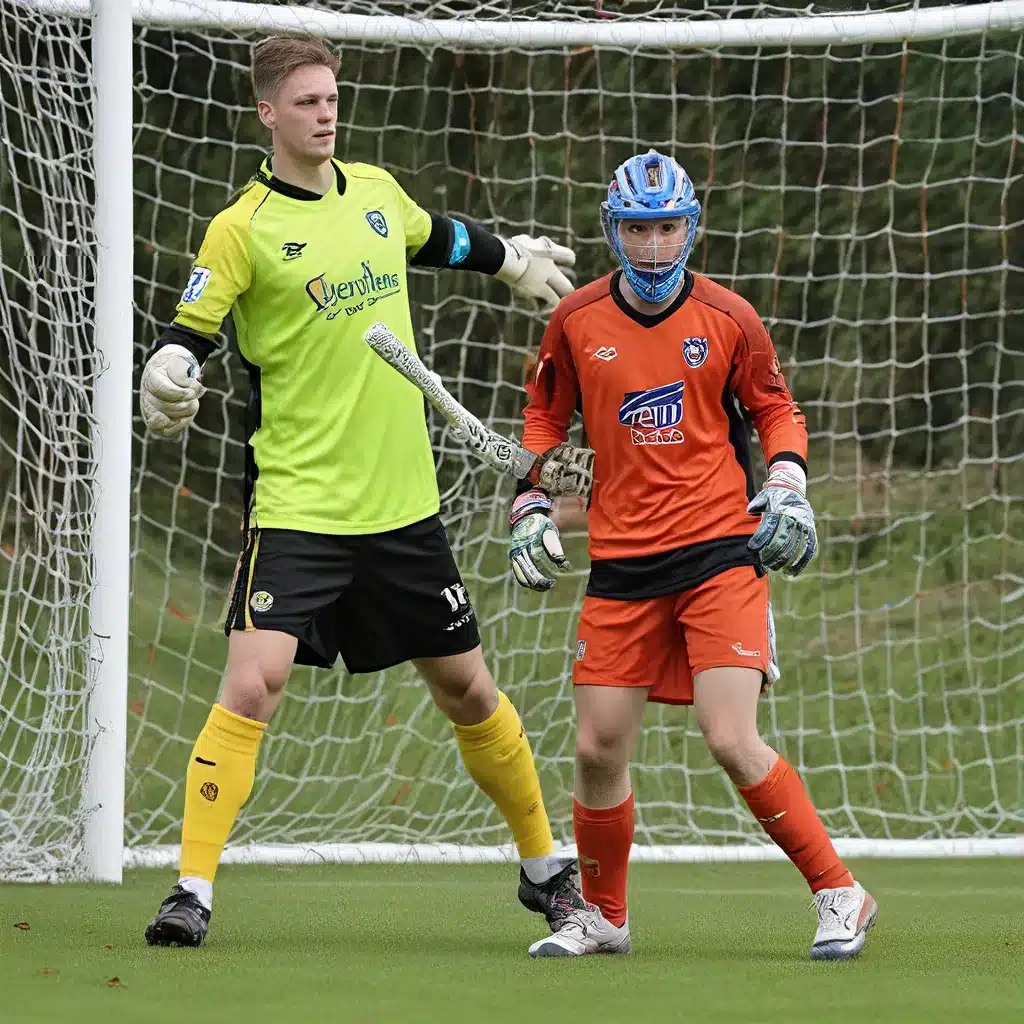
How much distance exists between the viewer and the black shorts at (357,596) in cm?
471

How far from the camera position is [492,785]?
16.7 ft

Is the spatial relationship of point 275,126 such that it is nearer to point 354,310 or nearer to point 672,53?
point 354,310

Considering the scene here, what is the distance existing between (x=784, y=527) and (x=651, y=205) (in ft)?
2.74

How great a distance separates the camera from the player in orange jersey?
4.53 metres

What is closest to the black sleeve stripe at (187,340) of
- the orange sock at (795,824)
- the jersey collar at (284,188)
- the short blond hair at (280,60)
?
the jersey collar at (284,188)

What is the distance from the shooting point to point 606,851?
187 inches

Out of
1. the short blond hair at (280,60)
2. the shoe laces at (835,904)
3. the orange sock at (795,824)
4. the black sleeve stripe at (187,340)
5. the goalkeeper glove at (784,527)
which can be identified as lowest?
the shoe laces at (835,904)

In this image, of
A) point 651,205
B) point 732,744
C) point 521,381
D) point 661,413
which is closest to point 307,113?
point 651,205

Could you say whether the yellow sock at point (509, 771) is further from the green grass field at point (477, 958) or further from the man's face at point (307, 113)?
the man's face at point (307, 113)

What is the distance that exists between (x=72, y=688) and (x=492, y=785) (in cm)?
190

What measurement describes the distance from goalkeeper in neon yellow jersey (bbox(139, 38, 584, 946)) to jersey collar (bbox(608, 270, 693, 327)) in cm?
57

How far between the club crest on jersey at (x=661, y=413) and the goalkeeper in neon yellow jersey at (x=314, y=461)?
24.9 inches

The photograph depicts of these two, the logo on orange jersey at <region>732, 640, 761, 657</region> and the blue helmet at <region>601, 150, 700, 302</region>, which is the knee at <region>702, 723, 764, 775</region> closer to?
the logo on orange jersey at <region>732, 640, 761, 657</region>

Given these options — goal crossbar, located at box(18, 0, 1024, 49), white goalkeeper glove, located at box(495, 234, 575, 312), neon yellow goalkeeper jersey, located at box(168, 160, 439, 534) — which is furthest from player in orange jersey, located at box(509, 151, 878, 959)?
goal crossbar, located at box(18, 0, 1024, 49)
